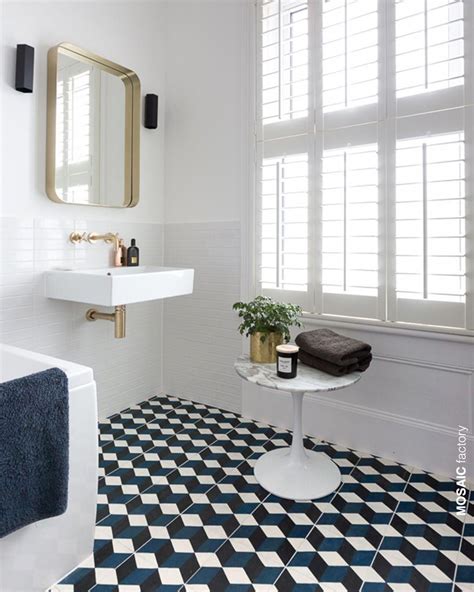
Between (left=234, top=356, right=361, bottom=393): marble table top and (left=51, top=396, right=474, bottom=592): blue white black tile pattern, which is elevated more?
(left=234, top=356, right=361, bottom=393): marble table top

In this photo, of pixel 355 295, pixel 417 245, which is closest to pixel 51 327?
pixel 355 295

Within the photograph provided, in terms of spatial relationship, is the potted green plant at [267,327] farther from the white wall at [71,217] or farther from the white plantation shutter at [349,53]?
the white plantation shutter at [349,53]

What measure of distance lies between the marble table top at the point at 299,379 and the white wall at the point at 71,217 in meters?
1.01

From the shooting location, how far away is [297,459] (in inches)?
78.0

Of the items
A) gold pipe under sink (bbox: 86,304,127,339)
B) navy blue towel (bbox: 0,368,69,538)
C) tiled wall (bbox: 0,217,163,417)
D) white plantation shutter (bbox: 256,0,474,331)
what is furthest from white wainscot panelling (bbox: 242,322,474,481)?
navy blue towel (bbox: 0,368,69,538)

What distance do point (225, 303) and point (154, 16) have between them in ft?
6.26

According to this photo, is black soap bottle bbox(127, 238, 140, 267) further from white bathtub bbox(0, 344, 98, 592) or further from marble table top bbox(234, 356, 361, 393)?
white bathtub bbox(0, 344, 98, 592)

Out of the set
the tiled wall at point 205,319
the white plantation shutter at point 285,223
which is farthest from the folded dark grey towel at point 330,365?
the tiled wall at point 205,319

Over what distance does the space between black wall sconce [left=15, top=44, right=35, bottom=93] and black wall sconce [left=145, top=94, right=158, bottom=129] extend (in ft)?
2.69

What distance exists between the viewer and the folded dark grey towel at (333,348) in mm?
1850

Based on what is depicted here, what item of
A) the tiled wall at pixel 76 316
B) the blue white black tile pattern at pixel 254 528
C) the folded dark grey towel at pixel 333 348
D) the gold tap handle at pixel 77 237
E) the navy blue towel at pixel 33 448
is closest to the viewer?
the navy blue towel at pixel 33 448

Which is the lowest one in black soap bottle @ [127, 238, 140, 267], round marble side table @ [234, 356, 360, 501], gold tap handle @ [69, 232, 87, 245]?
round marble side table @ [234, 356, 360, 501]

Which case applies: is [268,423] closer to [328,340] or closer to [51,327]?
[328,340]

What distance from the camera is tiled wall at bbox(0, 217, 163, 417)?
2078 millimetres
